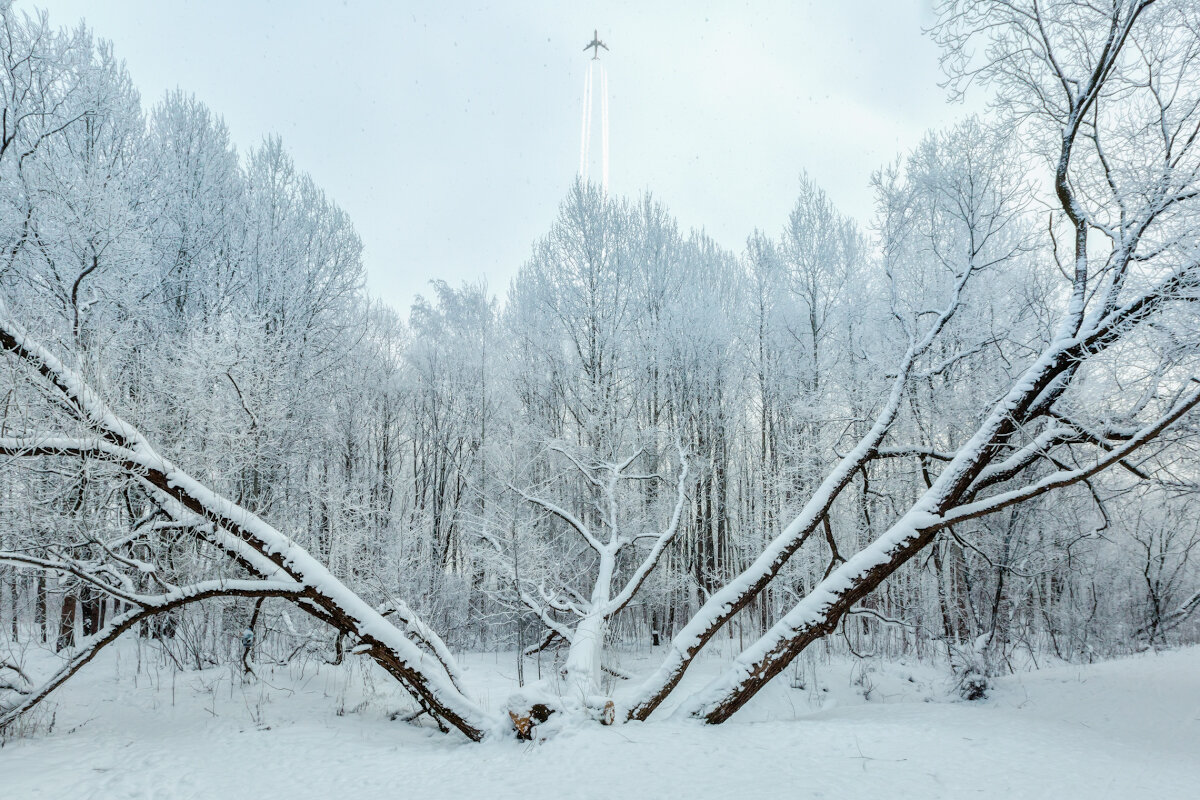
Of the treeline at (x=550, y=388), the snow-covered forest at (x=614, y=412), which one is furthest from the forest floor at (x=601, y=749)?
the treeline at (x=550, y=388)

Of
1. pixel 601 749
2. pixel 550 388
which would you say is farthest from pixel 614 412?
pixel 601 749

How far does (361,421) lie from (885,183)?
15.5m

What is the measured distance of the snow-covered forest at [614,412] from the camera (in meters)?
5.13

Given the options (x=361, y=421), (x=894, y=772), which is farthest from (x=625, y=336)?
(x=894, y=772)

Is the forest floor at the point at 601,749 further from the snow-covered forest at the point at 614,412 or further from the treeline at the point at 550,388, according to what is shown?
the treeline at the point at 550,388

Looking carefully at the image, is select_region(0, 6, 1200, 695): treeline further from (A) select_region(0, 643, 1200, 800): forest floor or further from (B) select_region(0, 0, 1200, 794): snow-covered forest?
(A) select_region(0, 643, 1200, 800): forest floor

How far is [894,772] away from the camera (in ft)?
13.2

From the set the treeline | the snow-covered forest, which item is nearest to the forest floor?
the snow-covered forest

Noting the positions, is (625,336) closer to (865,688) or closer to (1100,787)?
(865,688)

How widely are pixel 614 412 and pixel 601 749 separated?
10301 mm

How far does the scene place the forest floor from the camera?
3.80m

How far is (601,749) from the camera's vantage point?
4480mm

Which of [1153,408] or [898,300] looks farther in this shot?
[898,300]

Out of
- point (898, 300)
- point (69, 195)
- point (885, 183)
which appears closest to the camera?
point (69, 195)
